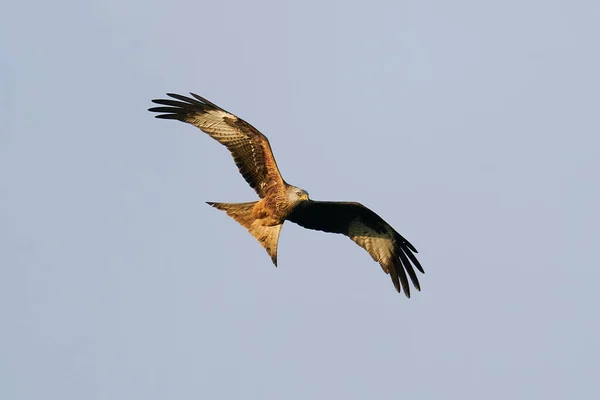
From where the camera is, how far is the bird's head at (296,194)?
1316 centimetres

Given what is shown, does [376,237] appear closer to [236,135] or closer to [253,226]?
[253,226]

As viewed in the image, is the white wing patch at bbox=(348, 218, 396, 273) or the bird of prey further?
the white wing patch at bbox=(348, 218, 396, 273)

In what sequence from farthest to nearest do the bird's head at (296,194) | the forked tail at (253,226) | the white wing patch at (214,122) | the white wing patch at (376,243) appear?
the white wing patch at (376,243) → the white wing patch at (214,122) → the forked tail at (253,226) → the bird's head at (296,194)

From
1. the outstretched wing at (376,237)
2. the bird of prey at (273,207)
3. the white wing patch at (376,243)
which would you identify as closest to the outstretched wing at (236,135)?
the bird of prey at (273,207)

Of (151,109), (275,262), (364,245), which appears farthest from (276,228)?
(151,109)

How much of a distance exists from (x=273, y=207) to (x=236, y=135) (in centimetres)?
133

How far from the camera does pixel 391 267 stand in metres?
14.5

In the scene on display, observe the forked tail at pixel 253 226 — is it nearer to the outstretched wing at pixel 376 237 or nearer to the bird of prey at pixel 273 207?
the bird of prey at pixel 273 207

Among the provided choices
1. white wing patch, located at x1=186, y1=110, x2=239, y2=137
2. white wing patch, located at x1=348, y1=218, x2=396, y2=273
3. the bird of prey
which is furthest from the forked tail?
white wing patch, located at x1=348, y1=218, x2=396, y2=273

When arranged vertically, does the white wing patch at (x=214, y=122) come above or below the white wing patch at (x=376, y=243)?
above

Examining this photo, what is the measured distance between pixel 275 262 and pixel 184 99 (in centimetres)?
302

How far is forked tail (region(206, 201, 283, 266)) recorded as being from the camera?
1350 cm

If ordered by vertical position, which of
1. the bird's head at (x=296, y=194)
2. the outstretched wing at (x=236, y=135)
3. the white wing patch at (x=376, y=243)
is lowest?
the white wing patch at (x=376, y=243)

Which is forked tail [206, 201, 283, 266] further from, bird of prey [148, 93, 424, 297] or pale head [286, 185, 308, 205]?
pale head [286, 185, 308, 205]
